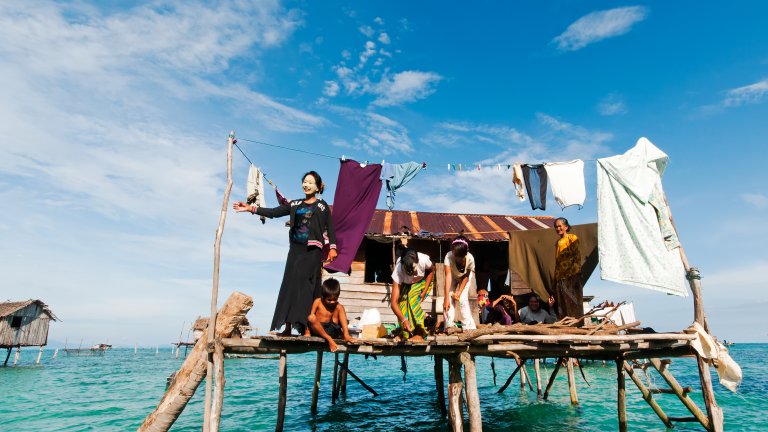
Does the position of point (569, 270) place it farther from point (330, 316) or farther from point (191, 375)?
point (191, 375)

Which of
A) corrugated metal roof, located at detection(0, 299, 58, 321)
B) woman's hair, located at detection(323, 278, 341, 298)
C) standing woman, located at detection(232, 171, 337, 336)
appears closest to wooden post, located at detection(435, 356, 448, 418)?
woman's hair, located at detection(323, 278, 341, 298)

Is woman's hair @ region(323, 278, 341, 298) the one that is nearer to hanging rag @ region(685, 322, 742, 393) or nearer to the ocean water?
the ocean water

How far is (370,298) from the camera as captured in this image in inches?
463

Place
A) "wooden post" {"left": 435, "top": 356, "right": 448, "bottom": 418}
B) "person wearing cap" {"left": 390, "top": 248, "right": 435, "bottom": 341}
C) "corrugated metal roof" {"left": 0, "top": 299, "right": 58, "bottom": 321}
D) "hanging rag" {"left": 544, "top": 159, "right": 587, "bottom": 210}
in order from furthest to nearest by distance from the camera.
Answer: "corrugated metal roof" {"left": 0, "top": 299, "right": 58, "bottom": 321}, "wooden post" {"left": 435, "top": 356, "right": 448, "bottom": 418}, "hanging rag" {"left": 544, "top": 159, "right": 587, "bottom": 210}, "person wearing cap" {"left": 390, "top": 248, "right": 435, "bottom": 341}

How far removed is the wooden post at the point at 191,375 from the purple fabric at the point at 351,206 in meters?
2.50

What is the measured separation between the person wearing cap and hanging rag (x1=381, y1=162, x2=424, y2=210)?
3.28 metres

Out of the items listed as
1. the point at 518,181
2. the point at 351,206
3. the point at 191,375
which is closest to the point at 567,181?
the point at 518,181

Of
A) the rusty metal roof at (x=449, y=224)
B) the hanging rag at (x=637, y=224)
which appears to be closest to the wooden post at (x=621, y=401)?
the hanging rag at (x=637, y=224)

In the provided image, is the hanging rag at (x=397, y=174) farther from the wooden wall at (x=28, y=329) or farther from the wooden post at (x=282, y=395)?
the wooden wall at (x=28, y=329)

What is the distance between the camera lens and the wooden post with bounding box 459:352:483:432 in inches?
248

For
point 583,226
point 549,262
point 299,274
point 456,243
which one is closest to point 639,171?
point 583,226

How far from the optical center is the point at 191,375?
616 cm

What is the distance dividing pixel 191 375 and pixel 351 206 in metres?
4.37

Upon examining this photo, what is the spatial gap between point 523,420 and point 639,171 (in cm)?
707
